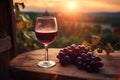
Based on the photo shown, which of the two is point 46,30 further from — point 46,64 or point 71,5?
point 71,5

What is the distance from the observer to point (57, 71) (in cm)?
127

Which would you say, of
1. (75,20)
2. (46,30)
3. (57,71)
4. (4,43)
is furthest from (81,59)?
(75,20)

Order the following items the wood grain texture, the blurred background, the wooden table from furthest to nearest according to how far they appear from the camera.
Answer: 1. the blurred background
2. the wood grain texture
3. the wooden table

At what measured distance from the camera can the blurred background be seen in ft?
7.55

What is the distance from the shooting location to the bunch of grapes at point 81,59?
126 centimetres

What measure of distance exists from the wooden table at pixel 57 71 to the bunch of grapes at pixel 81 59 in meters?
0.03

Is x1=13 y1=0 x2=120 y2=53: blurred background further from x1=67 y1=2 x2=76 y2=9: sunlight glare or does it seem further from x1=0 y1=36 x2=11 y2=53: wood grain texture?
x1=0 y1=36 x2=11 y2=53: wood grain texture

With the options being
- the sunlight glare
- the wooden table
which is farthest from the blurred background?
the wooden table

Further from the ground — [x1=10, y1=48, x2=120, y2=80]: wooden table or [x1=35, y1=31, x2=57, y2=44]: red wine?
[x1=35, y1=31, x2=57, y2=44]: red wine

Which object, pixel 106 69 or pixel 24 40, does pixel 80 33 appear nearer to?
pixel 24 40

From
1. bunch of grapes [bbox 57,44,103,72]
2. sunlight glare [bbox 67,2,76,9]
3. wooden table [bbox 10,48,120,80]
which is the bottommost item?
wooden table [bbox 10,48,120,80]

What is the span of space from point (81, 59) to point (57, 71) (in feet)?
0.46

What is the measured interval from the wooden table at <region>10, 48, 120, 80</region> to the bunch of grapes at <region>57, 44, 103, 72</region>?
0.03 meters

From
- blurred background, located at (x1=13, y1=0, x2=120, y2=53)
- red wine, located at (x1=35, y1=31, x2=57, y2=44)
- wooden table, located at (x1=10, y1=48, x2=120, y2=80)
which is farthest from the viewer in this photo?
blurred background, located at (x1=13, y1=0, x2=120, y2=53)
